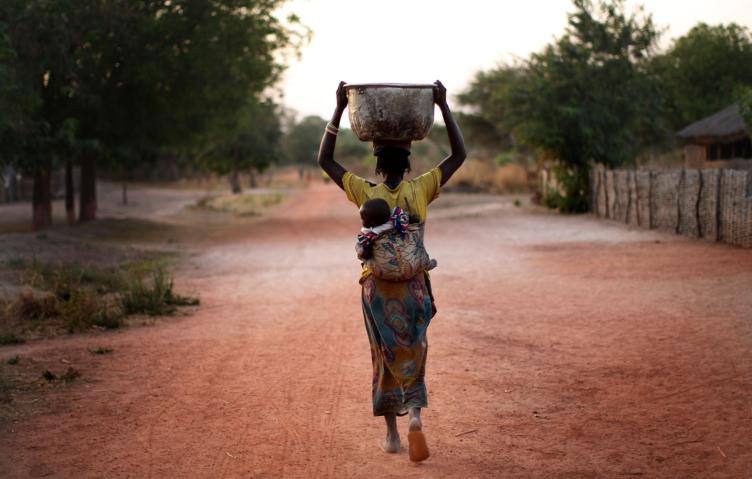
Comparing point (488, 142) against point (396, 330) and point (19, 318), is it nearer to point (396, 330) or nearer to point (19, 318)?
point (19, 318)

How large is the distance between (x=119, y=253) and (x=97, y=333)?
8306 mm

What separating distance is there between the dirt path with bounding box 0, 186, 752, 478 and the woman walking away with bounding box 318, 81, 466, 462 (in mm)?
381

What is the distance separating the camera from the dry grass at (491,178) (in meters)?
43.8

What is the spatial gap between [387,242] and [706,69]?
125ft

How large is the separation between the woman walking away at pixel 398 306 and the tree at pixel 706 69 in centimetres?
3542

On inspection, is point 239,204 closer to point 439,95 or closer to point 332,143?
point 332,143

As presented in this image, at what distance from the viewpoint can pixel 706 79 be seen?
128ft

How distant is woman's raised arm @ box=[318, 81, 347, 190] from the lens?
4.90 metres

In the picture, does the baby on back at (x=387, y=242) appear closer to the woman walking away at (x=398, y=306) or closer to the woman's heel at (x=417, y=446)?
the woman walking away at (x=398, y=306)

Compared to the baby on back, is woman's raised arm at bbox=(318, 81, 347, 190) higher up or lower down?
higher up

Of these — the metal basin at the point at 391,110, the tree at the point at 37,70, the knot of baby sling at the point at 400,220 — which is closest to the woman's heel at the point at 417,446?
the knot of baby sling at the point at 400,220

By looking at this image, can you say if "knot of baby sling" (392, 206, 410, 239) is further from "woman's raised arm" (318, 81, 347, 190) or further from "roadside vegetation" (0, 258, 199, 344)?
"roadside vegetation" (0, 258, 199, 344)

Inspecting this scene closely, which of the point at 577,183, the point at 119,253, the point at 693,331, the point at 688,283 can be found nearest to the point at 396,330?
the point at 693,331

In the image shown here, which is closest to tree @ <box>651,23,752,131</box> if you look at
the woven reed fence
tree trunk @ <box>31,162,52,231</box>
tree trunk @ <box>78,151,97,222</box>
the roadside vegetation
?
the woven reed fence
